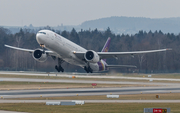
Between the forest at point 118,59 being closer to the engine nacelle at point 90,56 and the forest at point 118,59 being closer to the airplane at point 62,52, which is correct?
the airplane at point 62,52

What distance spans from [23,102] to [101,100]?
10.9m

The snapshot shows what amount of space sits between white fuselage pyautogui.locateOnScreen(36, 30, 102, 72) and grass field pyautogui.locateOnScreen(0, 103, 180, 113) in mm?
8672

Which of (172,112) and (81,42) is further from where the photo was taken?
(81,42)

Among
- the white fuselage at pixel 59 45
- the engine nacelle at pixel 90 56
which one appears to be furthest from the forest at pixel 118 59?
the engine nacelle at pixel 90 56

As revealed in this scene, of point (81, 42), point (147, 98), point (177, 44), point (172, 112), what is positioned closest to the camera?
point (172, 112)

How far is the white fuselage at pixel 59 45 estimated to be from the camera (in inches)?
1744

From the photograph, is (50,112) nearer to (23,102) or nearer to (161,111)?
(23,102)

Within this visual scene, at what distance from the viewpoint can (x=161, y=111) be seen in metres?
33.0

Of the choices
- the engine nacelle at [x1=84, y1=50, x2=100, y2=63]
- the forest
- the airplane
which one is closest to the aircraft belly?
the airplane

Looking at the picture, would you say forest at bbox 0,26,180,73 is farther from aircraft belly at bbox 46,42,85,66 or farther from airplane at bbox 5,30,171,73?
aircraft belly at bbox 46,42,85,66

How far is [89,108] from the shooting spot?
1534 inches

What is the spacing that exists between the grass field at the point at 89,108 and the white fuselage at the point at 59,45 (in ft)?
28.5

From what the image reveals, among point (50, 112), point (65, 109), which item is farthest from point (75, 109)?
point (50, 112)

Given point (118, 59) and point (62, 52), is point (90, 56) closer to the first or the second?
point (62, 52)
